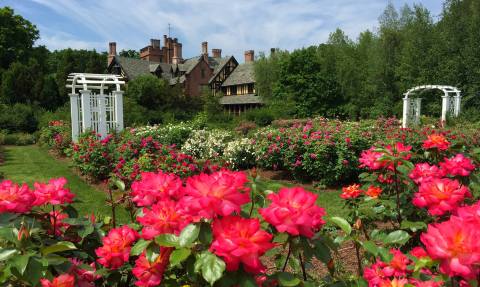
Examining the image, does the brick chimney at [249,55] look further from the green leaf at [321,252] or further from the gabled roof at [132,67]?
the green leaf at [321,252]

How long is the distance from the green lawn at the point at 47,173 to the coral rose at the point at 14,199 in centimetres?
373

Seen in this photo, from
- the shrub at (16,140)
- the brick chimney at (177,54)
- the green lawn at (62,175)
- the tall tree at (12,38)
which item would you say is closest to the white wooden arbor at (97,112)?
the green lawn at (62,175)

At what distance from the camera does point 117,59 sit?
39562 mm

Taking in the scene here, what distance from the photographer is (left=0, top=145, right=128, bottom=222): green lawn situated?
6215 millimetres

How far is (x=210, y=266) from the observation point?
91cm

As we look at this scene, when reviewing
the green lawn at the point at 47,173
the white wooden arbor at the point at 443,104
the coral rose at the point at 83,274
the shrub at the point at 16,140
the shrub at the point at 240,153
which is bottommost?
the green lawn at the point at 47,173

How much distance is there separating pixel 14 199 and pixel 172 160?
5.78 m

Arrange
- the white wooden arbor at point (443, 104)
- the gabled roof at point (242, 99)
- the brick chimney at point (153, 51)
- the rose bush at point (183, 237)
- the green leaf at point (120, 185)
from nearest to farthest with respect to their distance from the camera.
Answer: the rose bush at point (183, 237)
the green leaf at point (120, 185)
the white wooden arbor at point (443, 104)
the gabled roof at point (242, 99)
the brick chimney at point (153, 51)

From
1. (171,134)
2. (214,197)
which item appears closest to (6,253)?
(214,197)

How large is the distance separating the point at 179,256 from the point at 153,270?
0.19 metres

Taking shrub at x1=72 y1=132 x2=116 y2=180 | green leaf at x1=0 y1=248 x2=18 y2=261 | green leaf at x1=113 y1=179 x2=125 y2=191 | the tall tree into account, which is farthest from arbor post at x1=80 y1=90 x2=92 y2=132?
the tall tree

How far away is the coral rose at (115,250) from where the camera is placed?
1229 millimetres

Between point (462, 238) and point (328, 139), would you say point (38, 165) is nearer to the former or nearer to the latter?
point (328, 139)

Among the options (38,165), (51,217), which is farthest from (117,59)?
(51,217)
